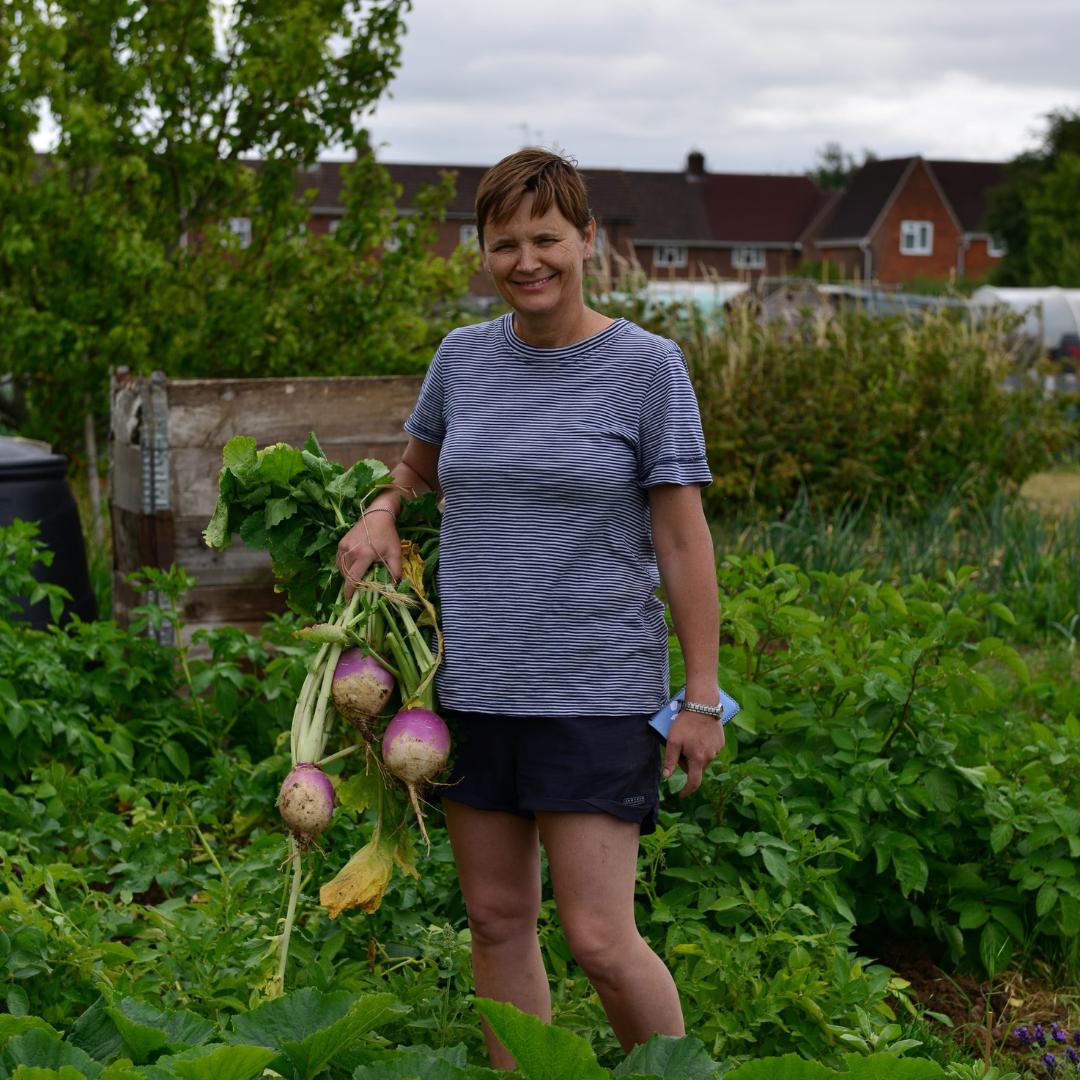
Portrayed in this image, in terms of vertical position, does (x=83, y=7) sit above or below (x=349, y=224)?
above

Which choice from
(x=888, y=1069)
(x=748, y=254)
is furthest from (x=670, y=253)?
(x=888, y=1069)

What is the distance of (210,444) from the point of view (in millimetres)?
5355

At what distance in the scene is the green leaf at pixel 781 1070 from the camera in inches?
75.5

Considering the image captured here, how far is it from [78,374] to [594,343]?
516 centimetres

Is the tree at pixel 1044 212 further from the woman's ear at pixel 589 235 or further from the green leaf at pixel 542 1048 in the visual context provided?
the green leaf at pixel 542 1048

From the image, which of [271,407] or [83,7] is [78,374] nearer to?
[83,7]

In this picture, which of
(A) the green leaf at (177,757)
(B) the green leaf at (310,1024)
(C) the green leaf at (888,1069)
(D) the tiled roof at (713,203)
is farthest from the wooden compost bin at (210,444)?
(D) the tiled roof at (713,203)

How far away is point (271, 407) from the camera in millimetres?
5387

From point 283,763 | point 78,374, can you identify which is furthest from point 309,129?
point 283,763

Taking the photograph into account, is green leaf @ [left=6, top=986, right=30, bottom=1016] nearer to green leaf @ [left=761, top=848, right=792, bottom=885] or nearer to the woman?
the woman

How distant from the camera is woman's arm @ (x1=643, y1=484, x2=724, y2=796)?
2570mm

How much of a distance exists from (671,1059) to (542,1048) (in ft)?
0.81

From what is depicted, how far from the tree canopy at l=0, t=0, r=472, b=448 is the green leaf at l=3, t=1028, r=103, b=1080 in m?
5.07

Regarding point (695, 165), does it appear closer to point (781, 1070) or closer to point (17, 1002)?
point (17, 1002)
